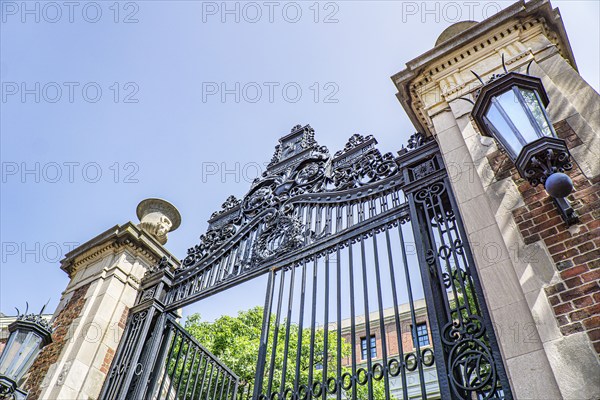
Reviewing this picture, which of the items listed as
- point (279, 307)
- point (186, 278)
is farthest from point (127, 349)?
point (279, 307)

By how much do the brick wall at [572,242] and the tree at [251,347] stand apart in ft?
28.3

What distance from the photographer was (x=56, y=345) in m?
5.98

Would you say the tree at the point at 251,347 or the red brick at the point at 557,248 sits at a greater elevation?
the tree at the point at 251,347

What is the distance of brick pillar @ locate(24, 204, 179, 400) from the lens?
17.9ft

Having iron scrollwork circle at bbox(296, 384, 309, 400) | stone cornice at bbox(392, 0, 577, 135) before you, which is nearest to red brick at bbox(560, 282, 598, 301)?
iron scrollwork circle at bbox(296, 384, 309, 400)

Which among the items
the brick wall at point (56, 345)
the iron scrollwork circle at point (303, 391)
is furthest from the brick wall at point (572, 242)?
the brick wall at point (56, 345)

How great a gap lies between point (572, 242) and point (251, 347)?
37.2 ft

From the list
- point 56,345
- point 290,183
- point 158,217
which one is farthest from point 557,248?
point 158,217

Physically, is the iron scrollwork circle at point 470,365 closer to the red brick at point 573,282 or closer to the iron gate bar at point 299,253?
the red brick at point 573,282

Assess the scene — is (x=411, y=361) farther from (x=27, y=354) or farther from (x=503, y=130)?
(x=27, y=354)

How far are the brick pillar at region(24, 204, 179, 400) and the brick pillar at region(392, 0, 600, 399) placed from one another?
15.9 feet

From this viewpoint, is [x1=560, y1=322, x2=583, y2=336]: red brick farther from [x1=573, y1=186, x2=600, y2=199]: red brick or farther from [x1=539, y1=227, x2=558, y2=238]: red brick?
[x1=573, y1=186, x2=600, y2=199]: red brick

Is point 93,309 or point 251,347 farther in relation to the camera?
point 251,347

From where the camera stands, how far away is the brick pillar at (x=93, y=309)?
17.9 feet
